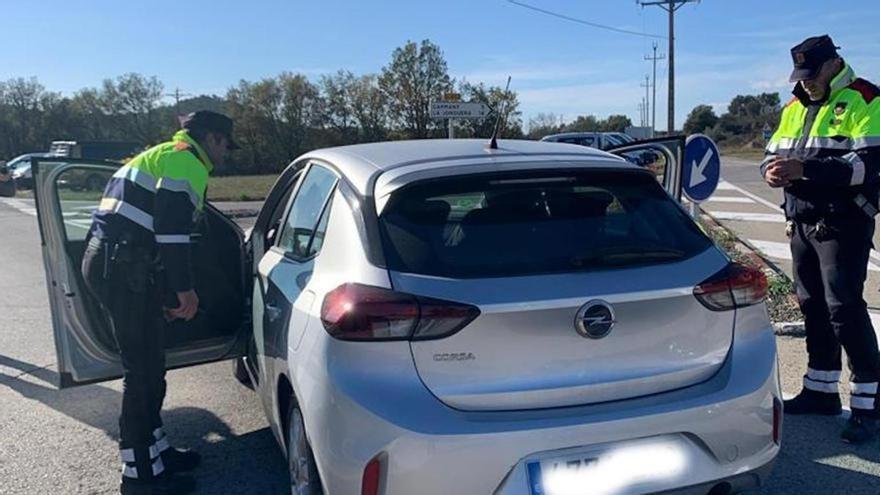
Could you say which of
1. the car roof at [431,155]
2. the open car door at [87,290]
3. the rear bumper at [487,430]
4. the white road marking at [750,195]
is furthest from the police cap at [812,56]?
the white road marking at [750,195]

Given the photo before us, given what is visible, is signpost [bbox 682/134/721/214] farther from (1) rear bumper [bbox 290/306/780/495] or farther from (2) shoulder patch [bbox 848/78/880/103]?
(1) rear bumper [bbox 290/306/780/495]

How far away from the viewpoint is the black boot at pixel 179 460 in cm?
387

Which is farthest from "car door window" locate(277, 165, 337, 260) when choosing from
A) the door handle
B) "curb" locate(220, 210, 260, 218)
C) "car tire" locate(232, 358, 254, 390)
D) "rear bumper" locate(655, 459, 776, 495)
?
"curb" locate(220, 210, 260, 218)

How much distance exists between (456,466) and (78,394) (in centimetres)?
391

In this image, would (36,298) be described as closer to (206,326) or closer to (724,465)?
(206,326)

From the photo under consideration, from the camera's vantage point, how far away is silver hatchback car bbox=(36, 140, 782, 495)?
232 centimetres

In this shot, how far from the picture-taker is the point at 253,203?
82.8 feet

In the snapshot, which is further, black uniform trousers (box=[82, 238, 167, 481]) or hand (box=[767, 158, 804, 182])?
hand (box=[767, 158, 804, 182])

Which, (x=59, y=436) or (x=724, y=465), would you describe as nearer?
(x=724, y=465)

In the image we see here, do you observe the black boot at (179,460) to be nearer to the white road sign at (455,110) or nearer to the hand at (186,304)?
the hand at (186,304)

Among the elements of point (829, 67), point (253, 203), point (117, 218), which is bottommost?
point (253, 203)

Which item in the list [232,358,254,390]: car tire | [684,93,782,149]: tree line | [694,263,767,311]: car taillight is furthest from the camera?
[684,93,782,149]: tree line

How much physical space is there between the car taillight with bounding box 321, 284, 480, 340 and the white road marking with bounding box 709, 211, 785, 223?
12546mm

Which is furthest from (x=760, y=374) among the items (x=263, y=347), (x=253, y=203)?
(x=253, y=203)
